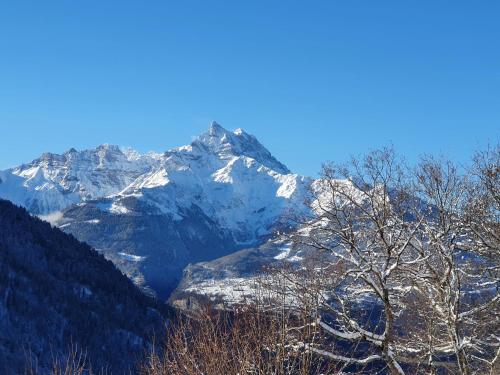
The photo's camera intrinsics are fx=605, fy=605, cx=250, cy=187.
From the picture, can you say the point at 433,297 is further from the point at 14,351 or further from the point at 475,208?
the point at 14,351

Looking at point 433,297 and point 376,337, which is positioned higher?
point 433,297

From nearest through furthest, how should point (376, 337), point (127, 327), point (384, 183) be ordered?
1. point (376, 337)
2. point (384, 183)
3. point (127, 327)

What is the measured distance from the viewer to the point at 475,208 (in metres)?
18.8

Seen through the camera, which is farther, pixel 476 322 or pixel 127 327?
pixel 127 327

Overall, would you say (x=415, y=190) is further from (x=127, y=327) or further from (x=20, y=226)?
(x=20, y=226)

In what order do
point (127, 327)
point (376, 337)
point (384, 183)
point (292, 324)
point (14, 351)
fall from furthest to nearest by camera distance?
point (127, 327), point (14, 351), point (384, 183), point (292, 324), point (376, 337)

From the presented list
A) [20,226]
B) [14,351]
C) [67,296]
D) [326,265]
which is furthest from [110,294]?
[326,265]

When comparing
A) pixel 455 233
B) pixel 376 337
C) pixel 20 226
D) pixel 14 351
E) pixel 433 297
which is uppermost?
pixel 20 226

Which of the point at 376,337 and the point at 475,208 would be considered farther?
the point at 475,208

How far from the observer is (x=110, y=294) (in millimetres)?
192250

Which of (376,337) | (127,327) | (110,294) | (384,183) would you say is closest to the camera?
(376,337)

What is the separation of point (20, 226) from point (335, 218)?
638 feet

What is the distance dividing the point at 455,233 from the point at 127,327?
16724 centimetres

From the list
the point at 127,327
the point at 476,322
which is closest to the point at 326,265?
the point at 476,322
